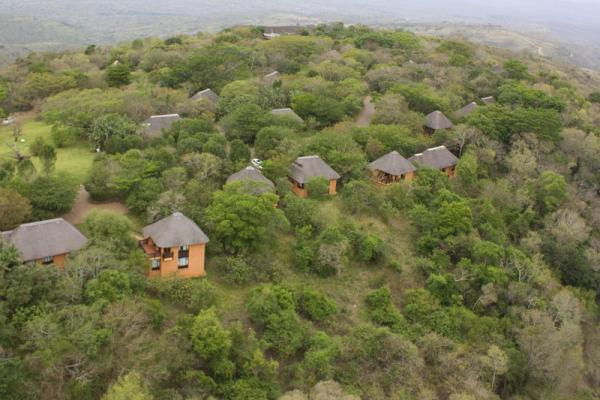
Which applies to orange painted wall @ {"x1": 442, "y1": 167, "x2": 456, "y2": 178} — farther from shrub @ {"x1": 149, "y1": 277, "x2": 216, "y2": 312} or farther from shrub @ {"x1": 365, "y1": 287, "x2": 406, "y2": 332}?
shrub @ {"x1": 149, "y1": 277, "x2": 216, "y2": 312}

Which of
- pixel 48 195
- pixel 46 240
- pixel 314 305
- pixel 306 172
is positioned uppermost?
pixel 48 195

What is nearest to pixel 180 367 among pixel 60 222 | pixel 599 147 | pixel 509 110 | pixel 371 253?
pixel 60 222

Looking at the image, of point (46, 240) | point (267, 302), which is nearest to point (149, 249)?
point (46, 240)

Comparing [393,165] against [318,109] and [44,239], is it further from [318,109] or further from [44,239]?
[44,239]

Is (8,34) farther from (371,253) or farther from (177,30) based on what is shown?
(371,253)

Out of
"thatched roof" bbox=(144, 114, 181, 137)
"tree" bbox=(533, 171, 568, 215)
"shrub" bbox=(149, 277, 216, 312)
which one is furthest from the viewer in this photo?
"tree" bbox=(533, 171, 568, 215)

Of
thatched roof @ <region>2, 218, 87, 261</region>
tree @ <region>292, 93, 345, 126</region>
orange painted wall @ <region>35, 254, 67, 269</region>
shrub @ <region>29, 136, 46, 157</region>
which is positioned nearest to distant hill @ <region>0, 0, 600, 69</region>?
shrub @ <region>29, 136, 46, 157</region>
